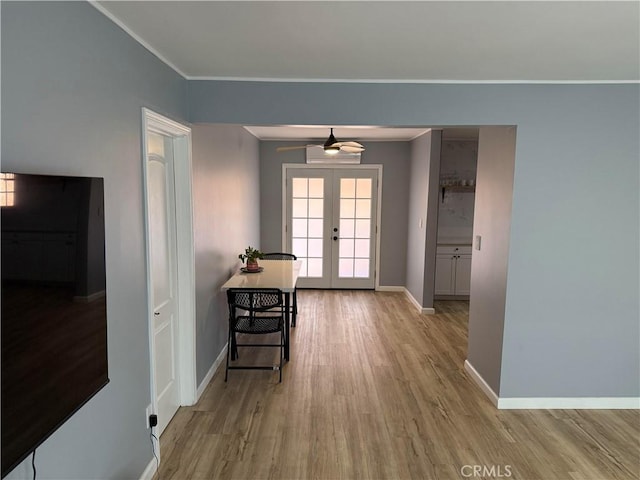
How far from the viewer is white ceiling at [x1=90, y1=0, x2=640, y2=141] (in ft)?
5.90

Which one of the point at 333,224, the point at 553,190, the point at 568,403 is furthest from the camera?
the point at 333,224

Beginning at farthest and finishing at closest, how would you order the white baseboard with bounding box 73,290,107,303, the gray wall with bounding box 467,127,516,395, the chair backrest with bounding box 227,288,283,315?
the chair backrest with bounding box 227,288,283,315, the gray wall with bounding box 467,127,516,395, the white baseboard with bounding box 73,290,107,303

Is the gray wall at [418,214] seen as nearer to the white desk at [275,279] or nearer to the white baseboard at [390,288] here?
the white baseboard at [390,288]

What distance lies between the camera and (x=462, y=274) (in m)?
6.29

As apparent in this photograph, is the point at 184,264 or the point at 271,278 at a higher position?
the point at 184,264

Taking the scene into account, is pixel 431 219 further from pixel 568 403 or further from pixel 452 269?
pixel 568 403

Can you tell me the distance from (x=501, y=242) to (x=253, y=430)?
2330 millimetres

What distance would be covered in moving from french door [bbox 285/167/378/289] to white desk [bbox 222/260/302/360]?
80.6 inches

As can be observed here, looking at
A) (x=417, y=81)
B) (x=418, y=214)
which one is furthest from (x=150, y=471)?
(x=418, y=214)

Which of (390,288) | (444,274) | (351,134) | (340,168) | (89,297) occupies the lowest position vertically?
(390,288)

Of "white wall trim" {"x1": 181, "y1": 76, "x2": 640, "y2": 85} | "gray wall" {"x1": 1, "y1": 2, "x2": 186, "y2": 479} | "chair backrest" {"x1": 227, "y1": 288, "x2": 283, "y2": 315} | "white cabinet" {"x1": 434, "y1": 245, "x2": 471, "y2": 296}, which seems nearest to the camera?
"gray wall" {"x1": 1, "y1": 2, "x2": 186, "y2": 479}

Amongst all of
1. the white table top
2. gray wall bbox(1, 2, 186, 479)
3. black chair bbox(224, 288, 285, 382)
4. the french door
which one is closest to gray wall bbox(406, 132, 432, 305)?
the french door

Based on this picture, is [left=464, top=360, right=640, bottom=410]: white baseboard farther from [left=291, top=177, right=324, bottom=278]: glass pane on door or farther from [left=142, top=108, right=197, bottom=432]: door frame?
[left=291, top=177, right=324, bottom=278]: glass pane on door

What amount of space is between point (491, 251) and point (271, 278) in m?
2.06
